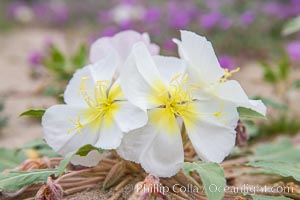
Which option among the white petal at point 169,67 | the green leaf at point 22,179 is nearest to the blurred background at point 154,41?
the white petal at point 169,67

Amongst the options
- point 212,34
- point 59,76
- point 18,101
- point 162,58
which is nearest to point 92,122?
point 162,58

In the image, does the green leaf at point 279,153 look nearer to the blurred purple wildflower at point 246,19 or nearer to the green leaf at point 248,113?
the green leaf at point 248,113

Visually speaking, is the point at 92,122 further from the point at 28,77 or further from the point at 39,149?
the point at 28,77

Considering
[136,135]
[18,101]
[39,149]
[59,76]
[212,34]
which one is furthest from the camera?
[212,34]

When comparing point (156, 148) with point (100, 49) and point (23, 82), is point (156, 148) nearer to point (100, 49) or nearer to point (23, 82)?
point (100, 49)

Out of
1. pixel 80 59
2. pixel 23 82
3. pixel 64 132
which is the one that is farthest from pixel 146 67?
pixel 23 82

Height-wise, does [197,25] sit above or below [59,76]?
above
